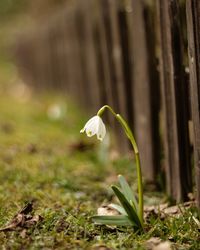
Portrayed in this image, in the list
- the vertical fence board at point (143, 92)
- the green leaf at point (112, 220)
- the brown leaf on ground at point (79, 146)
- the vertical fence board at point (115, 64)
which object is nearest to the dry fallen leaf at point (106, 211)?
the green leaf at point (112, 220)

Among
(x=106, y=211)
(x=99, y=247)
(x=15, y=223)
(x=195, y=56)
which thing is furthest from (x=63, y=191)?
(x=195, y=56)

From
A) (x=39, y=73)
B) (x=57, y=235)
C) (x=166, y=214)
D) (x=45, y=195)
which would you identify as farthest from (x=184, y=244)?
(x=39, y=73)

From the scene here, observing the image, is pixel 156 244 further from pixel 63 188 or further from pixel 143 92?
pixel 143 92

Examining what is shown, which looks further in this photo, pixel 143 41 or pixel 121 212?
pixel 143 41

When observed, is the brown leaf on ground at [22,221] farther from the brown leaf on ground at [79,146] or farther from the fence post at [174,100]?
the brown leaf on ground at [79,146]

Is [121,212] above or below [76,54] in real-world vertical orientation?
below

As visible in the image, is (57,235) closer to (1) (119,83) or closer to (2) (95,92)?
(1) (119,83)

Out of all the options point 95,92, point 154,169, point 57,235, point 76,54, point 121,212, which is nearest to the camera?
point 57,235
